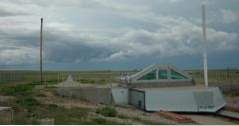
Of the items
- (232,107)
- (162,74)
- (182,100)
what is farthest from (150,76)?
(232,107)

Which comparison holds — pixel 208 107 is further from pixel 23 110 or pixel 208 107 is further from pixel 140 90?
pixel 23 110

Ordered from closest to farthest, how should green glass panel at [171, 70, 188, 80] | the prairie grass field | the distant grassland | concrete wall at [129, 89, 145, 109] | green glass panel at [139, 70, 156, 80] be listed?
1. the prairie grass field
2. concrete wall at [129, 89, 145, 109]
3. green glass panel at [139, 70, 156, 80]
4. green glass panel at [171, 70, 188, 80]
5. the distant grassland

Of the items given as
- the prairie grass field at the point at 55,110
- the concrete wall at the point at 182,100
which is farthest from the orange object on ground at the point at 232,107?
the prairie grass field at the point at 55,110

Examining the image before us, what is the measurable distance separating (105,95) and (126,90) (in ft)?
4.31

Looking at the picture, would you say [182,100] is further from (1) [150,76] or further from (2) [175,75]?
(2) [175,75]

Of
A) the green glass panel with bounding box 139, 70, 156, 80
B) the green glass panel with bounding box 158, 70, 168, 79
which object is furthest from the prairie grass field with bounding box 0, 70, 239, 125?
the green glass panel with bounding box 158, 70, 168, 79

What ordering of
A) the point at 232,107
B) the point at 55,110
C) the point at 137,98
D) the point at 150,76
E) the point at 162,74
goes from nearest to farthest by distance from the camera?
the point at 55,110 < the point at 232,107 < the point at 137,98 < the point at 150,76 < the point at 162,74

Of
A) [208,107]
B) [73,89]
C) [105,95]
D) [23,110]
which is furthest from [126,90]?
[23,110]

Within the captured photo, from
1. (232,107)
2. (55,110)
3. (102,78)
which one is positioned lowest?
(232,107)

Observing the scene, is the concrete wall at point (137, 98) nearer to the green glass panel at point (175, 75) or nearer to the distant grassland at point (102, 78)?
the green glass panel at point (175, 75)

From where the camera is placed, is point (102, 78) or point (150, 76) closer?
point (150, 76)

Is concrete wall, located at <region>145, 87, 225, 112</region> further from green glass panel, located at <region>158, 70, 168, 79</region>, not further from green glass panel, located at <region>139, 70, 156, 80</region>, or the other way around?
green glass panel, located at <region>158, 70, 168, 79</region>

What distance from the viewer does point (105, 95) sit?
26281mm

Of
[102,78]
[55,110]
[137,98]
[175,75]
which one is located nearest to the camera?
[55,110]
